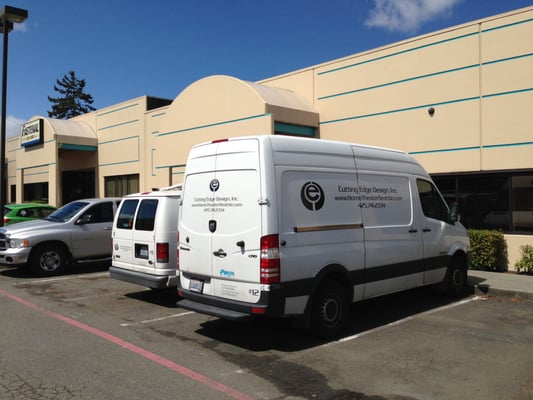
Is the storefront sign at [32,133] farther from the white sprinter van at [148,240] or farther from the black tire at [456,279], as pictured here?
the black tire at [456,279]

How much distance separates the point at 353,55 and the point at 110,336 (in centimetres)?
1044

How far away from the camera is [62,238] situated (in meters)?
11.2

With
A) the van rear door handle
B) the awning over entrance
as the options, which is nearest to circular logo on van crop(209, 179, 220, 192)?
the van rear door handle

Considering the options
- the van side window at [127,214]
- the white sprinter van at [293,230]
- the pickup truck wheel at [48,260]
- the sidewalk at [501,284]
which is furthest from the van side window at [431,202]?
the pickup truck wheel at [48,260]

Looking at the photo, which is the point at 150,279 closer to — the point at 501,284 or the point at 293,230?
the point at 293,230

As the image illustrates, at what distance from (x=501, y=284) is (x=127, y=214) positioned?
7.08m

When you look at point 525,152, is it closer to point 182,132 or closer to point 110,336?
point 110,336

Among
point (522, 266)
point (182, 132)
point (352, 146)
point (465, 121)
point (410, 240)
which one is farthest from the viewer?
point (182, 132)

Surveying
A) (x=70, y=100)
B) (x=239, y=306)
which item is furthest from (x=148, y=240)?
(x=70, y=100)

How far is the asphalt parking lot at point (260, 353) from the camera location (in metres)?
4.57

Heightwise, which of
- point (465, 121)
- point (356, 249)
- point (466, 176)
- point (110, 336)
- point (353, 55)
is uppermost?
point (353, 55)

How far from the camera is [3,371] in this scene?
498cm

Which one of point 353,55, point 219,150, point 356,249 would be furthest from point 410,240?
point 353,55

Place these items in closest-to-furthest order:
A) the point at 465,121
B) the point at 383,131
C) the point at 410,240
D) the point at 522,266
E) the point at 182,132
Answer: the point at 410,240
the point at 522,266
the point at 465,121
the point at 383,131
the point at 182,132
